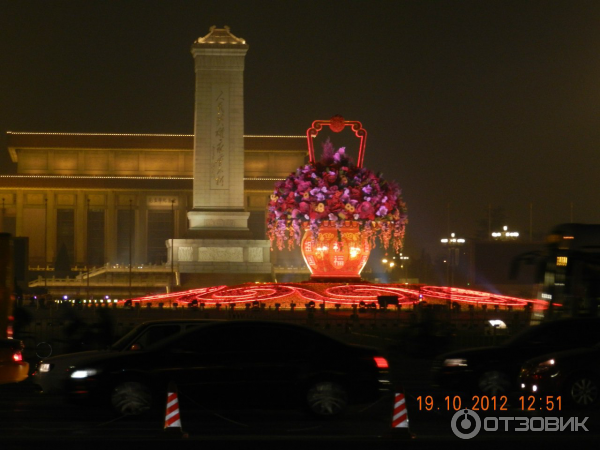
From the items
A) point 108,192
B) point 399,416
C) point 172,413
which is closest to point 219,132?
point 108,192

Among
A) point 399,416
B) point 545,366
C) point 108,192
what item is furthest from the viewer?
point 108,192

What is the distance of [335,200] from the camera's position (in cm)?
4062

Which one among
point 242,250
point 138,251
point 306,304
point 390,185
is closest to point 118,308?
point 306,304

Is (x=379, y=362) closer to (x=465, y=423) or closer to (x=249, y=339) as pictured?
(x=465, y=423)

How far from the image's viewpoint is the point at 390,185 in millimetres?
41688

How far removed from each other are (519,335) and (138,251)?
8185 cm

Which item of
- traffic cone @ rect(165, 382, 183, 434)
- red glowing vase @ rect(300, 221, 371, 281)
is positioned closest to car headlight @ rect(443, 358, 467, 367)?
traffic cone @ rect(165, 382, 183, 434)

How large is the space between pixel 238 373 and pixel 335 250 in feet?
89.0

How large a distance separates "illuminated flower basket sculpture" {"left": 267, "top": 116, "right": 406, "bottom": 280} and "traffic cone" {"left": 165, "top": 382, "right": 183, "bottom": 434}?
90.1 feet

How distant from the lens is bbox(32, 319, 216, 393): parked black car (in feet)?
48.9

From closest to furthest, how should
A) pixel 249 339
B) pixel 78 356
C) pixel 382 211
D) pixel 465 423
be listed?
pixel 465 423, pixel 249 339, pixel 78 356, pixel 382 211

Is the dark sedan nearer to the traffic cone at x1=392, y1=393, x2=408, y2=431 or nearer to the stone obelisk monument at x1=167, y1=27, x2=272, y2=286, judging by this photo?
the traffic cone at x1=392, y1=393, x2=408, y2=431

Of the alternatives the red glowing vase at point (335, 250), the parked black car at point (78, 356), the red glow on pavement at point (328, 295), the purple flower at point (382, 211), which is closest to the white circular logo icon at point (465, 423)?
the parked black car at point (78, 356)

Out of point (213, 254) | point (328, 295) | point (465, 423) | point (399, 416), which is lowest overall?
point (465, 423)
